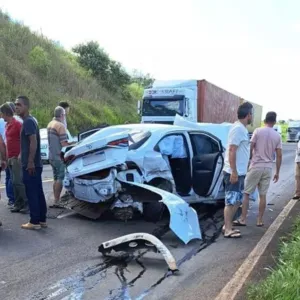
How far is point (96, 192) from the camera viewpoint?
697 cm

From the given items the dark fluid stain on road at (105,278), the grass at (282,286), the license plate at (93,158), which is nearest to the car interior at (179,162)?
the license plate at (93,158)

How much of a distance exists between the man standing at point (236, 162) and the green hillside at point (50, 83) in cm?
1781

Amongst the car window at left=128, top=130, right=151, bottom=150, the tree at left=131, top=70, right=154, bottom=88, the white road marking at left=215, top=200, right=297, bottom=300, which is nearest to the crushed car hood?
the car window at left=128, top=130, right=151, bottom=150

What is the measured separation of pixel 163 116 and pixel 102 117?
1028 cm

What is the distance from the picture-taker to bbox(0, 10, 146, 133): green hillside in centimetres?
2573

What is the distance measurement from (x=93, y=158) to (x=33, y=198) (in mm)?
1089

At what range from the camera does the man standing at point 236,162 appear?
21.1ft

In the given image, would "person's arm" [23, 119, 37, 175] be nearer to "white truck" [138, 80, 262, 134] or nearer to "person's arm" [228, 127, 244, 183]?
"person's arm" [228, 127, 244, 183]

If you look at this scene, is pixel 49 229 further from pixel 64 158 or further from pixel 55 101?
pixel 55 101

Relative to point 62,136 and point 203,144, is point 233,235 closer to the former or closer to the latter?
point 203,144

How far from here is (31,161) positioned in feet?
21.2

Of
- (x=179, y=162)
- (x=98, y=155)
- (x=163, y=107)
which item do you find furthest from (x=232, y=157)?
(x=163, y=107)

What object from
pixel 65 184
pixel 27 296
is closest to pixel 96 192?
pixel 65 184

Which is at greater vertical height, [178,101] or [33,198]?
[178,101]
